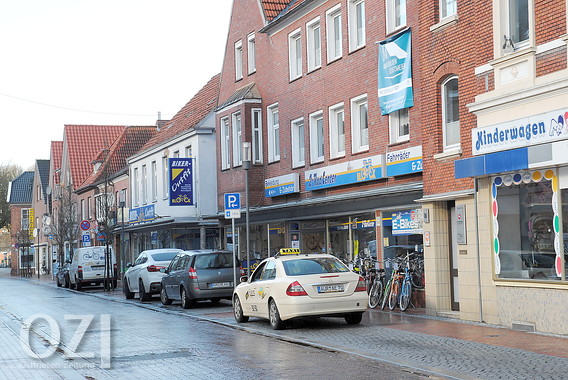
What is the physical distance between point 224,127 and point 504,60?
19.4 m

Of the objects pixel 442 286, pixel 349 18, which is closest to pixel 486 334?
pixel 442 286

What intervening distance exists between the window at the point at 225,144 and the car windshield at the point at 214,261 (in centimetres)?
921

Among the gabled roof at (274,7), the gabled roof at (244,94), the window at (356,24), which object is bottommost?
the gabled roof at (244,94)

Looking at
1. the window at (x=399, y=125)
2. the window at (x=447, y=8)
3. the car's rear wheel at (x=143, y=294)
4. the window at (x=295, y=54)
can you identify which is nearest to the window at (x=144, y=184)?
the car's rear wheel at (x=143, y=294)

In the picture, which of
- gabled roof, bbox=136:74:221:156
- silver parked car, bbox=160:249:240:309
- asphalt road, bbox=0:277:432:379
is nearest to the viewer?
asphalt road, bbox=0:277:432:379

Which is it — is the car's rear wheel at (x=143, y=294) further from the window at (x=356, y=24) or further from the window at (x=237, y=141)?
the window at (x=356, y=24)

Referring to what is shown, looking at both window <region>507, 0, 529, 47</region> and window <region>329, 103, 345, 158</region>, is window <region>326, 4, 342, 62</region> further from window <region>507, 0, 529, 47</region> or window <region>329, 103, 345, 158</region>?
window <region>507, 0, 529, 47</region>

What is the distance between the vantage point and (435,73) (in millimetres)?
19047

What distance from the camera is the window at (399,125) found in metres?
22.0

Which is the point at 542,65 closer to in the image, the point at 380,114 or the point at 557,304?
the point at 557,304

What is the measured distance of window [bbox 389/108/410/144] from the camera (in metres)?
22.0

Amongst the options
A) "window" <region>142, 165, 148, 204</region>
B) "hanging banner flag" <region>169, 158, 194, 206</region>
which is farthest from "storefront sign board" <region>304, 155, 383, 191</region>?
"window" <region>142, 165, 148, 204</region>

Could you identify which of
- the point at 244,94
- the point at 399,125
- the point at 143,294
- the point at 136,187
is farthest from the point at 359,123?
the point at 136,187

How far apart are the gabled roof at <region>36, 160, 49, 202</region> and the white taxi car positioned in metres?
71.4
